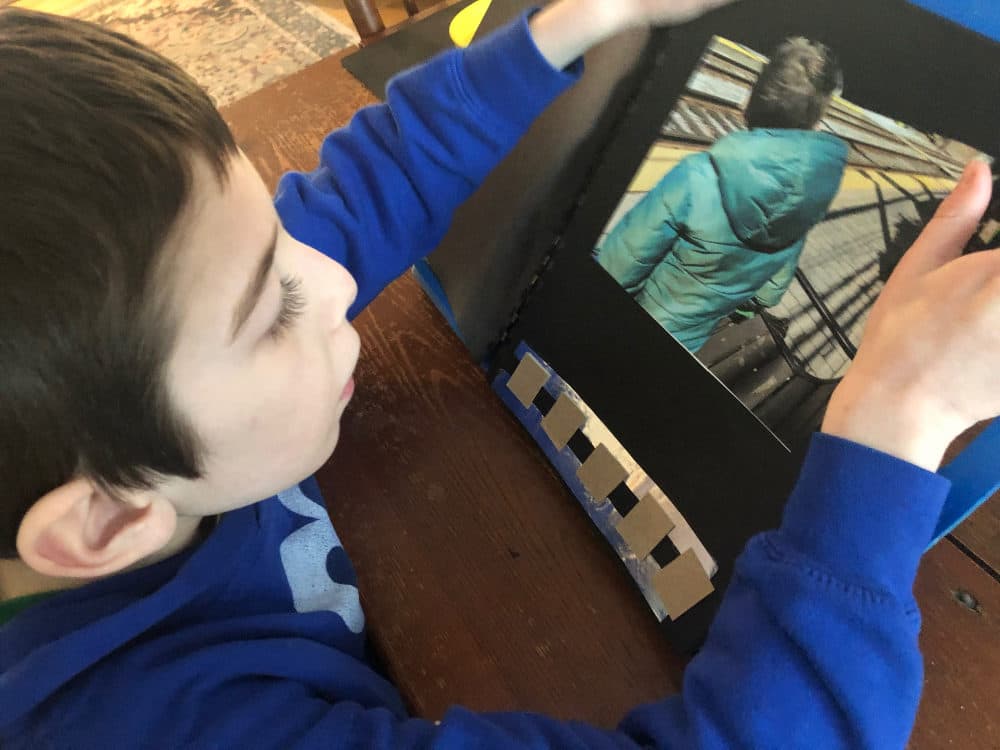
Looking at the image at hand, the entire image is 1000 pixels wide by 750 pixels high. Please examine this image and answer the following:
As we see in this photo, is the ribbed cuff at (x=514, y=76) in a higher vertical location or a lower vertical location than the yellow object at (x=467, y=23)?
higher

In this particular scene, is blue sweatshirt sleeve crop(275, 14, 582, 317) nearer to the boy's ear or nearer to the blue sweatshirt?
the blue sweatshirt

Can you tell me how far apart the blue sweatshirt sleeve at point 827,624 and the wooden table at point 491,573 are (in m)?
0.09

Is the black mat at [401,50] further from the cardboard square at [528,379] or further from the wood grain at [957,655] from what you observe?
the wood grain at [957,655]

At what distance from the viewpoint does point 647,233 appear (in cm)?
44

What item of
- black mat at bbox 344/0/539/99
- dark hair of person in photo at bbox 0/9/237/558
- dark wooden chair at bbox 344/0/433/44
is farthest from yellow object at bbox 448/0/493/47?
dark hair of person in photo at bbox 0/9/237/558

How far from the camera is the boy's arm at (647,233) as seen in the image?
1.38 feet

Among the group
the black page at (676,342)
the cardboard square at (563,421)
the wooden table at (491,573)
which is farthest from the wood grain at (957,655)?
the cardboard square at (563,421)

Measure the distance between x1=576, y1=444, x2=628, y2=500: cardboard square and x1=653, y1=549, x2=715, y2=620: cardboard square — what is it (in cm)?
6

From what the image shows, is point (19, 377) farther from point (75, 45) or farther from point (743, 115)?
point (743, 115)

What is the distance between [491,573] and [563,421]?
0.11 meters

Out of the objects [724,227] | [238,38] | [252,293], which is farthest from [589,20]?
[238,38]

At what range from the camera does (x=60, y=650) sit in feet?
1.21

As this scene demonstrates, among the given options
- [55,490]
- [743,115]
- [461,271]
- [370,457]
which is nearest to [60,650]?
[55,490]

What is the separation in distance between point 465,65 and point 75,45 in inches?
9.8
